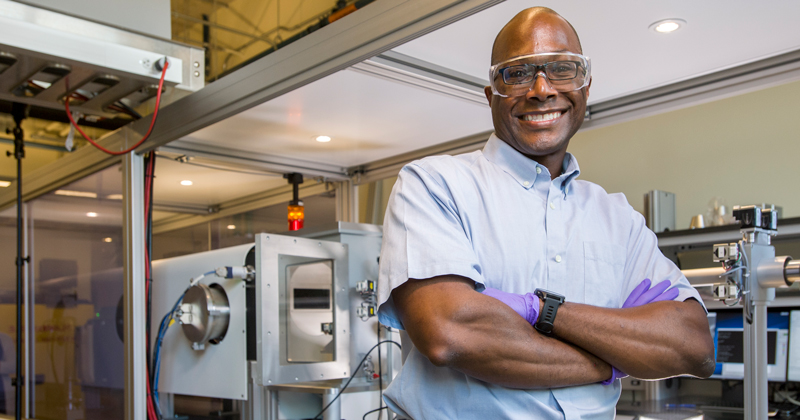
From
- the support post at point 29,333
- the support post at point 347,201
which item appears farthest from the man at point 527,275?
the support post at point 29,333

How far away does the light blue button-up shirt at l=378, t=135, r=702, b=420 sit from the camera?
2.90 feet

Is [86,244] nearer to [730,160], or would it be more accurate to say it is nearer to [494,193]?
[494,193]

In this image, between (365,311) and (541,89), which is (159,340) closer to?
(365,311)

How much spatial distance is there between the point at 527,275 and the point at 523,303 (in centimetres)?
9

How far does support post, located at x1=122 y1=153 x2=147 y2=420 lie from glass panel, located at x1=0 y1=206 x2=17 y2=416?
1.03m

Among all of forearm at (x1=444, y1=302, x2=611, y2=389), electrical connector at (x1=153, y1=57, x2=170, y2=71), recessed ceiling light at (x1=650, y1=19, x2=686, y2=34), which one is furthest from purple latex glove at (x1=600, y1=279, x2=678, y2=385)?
electrical connector at (x1=153, y1=57, x2=170, y2=71)

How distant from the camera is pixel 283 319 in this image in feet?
7.14

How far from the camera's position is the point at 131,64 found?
1.91m

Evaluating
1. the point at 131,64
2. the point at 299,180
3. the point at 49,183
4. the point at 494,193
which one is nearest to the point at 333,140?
the point at 299,180

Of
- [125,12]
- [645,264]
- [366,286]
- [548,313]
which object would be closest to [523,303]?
[548,313]

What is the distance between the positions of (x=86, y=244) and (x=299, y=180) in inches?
35.0

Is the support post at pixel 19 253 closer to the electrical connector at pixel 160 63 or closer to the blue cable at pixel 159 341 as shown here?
the blue cable at pixel 159 341

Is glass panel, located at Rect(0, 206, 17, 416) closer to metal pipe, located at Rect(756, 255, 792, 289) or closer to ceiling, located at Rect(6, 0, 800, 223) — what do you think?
ceiling, located at Rect(6, 0, 800, 223)

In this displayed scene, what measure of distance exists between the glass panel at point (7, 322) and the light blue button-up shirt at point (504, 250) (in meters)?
2.69
